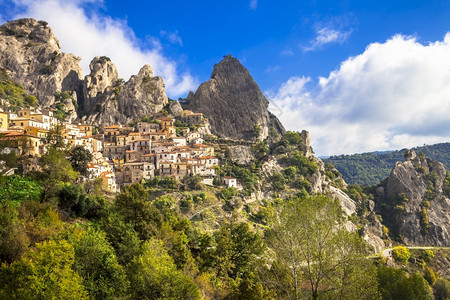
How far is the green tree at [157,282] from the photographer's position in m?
18.9

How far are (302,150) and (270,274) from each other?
7856 cm

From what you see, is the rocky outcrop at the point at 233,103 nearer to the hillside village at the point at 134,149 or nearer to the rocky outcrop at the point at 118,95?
the rocky outcrop at the point at 118,95

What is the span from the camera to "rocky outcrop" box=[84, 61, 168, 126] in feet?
342

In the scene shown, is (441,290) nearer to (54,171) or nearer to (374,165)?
(54,171)

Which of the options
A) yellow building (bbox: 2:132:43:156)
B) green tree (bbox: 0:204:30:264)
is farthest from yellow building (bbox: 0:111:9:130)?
green tree (bbox: 0:204:30:264)

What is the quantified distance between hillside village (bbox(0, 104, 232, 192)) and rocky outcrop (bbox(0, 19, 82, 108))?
119 feet

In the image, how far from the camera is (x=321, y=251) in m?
19.2

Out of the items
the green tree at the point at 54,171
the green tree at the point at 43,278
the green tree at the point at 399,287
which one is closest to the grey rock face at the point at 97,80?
the green tree at the point at 54,171

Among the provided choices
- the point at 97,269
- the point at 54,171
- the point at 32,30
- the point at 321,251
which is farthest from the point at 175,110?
the point at 321,251

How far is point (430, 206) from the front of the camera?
9238 cm

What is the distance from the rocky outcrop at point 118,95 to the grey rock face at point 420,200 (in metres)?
89.0

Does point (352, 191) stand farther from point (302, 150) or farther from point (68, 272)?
point (68, 272)

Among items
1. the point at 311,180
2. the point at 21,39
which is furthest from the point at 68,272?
the point at 21,39

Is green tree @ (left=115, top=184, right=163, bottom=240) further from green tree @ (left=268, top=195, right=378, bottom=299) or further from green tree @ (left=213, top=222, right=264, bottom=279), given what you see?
green tree @ (left=268, top=195, right=378, bottom=299)
